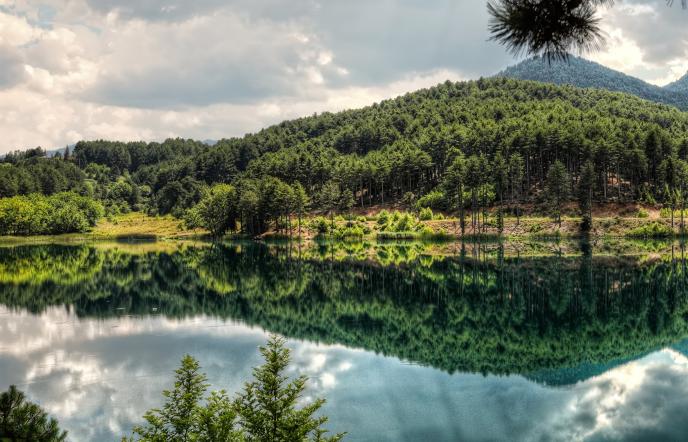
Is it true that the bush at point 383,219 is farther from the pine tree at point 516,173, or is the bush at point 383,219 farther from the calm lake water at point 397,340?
the calm lake water at point 397,340

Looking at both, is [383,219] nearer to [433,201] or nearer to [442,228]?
[433,201]

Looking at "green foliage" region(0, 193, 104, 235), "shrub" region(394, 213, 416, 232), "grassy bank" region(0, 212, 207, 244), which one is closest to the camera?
"shrub" region(394, 213, 416, 232)

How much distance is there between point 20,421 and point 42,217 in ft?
491

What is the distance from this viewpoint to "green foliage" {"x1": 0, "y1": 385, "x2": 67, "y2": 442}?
28.1 feet

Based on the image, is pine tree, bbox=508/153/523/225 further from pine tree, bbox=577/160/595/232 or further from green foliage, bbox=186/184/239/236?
green foliage, bbox=186/184/239/236

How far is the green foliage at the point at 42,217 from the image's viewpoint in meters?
135

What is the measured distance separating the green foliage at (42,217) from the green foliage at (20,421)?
483 ft

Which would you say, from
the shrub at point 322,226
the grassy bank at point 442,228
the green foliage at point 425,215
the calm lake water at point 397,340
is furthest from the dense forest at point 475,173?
the calm lake water at point 397,340

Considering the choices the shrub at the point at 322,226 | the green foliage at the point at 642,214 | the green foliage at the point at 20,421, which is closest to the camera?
the green foliage at the point at 20,421

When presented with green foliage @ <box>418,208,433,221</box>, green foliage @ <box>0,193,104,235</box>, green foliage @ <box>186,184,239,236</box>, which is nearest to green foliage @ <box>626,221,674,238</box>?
green foliage @ <box>418,208,433,221</box>

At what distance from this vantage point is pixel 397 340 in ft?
114

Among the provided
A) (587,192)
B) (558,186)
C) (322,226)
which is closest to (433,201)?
(322,226)

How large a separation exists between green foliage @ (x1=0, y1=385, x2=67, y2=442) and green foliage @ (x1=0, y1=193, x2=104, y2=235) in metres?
147

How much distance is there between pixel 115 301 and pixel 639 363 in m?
45.0
